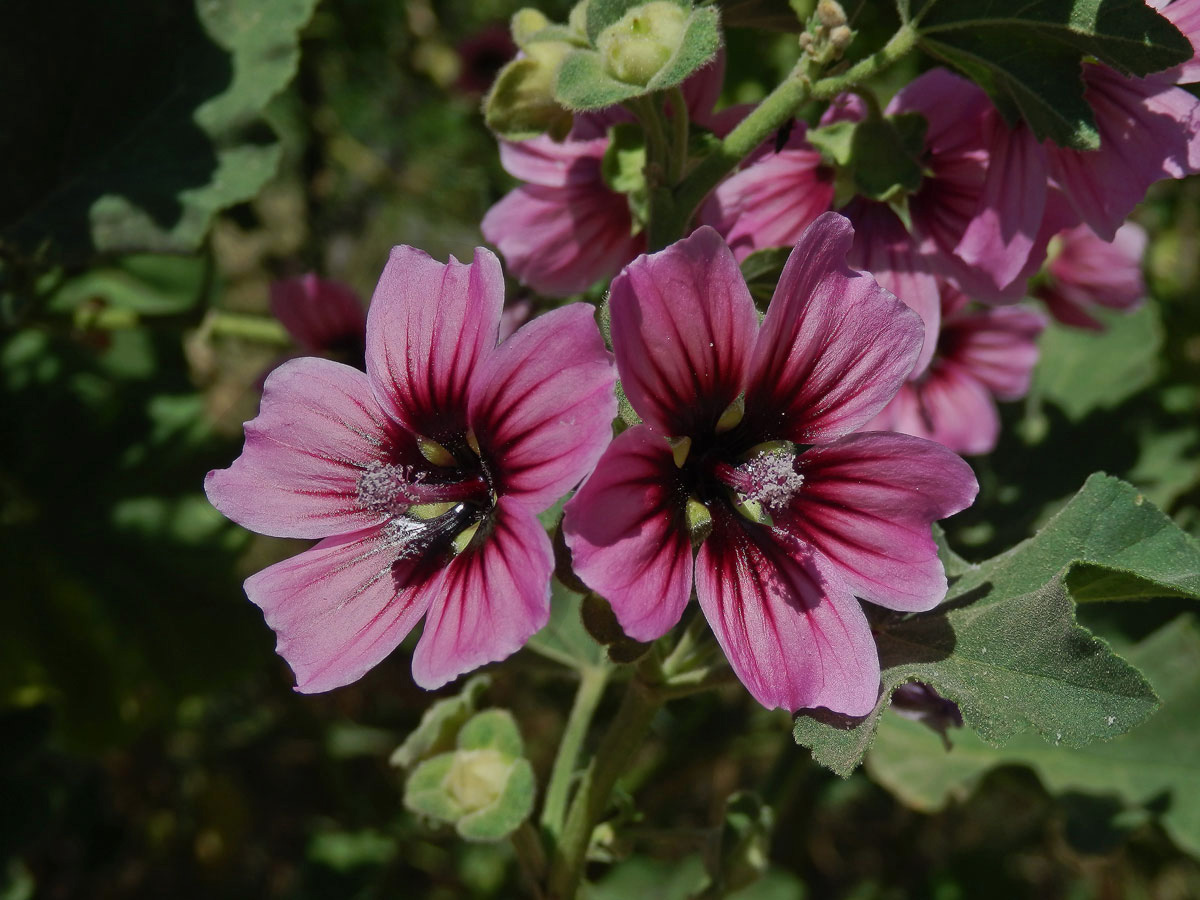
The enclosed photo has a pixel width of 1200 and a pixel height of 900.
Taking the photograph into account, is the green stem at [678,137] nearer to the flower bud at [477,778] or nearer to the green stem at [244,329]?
the flower bud at [477,778]

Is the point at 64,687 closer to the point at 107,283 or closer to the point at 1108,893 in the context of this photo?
the point at 107,283

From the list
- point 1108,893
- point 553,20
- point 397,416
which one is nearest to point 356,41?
point 553,20

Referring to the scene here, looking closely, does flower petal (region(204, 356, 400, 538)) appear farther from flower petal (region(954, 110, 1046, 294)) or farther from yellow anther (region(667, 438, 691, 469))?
flower petal (region(954, 110, 1046, 294))

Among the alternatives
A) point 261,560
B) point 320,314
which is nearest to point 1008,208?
point 320,314

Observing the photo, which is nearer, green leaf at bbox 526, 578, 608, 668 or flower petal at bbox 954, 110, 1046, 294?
flower petal at bbox 954, 110, 1046, 294

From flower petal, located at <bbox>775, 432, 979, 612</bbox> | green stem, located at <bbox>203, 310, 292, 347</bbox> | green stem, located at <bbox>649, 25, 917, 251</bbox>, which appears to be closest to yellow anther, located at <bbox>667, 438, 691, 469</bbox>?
flower petal, located at <bbox>775, 432, 979, 612</bbox>
